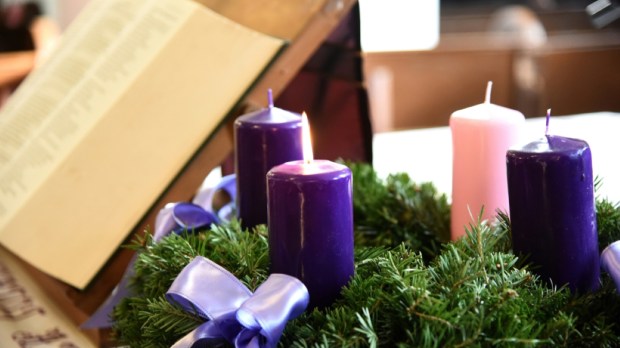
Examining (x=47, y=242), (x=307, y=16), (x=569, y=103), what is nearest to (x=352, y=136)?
(x=307, y=16)

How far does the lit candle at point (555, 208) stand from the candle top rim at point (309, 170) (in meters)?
0.12

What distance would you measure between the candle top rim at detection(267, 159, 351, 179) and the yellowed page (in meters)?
0.36

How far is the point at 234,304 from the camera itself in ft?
1.82

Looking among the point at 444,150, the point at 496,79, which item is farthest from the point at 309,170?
the point at 496,79

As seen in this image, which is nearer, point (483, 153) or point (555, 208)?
point (555, 208)

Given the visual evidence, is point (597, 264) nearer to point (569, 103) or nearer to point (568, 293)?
point (568, 293)

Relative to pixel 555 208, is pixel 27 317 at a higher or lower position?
lower

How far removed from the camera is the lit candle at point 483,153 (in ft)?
2.20

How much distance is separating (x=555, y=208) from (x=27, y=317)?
1.82ft

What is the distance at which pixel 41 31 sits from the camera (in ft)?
13.8

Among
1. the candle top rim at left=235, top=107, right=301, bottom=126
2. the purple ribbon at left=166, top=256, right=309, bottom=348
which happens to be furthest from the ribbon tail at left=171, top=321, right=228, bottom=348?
the candle top rim at left=235, top=107, right=301, bottom=126

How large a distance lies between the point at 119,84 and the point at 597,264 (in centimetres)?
53

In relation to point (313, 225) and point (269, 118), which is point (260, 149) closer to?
point (269, 118)

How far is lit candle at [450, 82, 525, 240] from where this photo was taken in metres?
0.67
